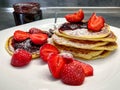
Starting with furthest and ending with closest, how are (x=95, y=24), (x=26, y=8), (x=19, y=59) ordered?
(x=26, y=8) < (x=95, y=24) < (x=19, y=59)

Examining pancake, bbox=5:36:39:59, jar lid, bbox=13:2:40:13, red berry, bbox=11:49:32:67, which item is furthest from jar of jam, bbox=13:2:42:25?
red berry, bbox=11:49:32:67

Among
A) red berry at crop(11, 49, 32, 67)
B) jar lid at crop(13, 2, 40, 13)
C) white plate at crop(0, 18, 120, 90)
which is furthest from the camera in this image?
jar lid at crop(13, 2, 40, 13)

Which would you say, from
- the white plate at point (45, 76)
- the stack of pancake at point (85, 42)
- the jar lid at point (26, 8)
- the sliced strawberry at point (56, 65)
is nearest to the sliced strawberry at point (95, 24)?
the stack of pancake at point (85, 42)

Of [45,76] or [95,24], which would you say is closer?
[45,76]

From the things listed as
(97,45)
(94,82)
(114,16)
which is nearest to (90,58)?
(97,45)

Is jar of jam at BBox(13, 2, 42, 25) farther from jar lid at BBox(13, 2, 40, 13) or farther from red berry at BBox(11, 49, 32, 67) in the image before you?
red berry at BBox(11, 49, 32, 67)

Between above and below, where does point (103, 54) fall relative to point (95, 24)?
below

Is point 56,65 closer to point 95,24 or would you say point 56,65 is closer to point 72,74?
point 72,74

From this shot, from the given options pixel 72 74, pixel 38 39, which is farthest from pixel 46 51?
pixel 72 74
